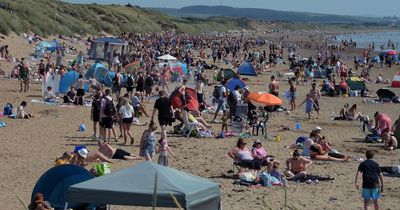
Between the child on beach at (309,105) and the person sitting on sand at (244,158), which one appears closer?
the person sitting on sand at (244,158)

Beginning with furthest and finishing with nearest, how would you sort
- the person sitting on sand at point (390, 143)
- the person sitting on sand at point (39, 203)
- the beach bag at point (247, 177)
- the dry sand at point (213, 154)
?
the person sitting on sand at point (390, 143) < the beach bag at point (247, 177) < the dry sand at point (213, 154) < the person sitting on sand at point (39, 203)

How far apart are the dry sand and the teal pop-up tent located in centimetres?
217

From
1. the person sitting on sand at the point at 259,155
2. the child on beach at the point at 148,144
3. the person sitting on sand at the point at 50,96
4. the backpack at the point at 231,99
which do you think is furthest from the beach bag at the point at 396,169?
the person sitting on sand at the point at 50,96

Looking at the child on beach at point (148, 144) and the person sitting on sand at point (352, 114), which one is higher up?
the child on beach at point (148, 144)

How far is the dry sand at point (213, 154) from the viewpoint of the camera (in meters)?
11.3

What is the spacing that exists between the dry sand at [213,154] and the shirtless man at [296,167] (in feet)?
1.19

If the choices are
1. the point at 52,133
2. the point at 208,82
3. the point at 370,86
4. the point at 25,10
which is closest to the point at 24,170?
the point at 52,133

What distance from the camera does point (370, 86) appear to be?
108 ft

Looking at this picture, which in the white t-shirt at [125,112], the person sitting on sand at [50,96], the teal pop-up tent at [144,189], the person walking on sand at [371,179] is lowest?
the person sitting on sand at [50,96]

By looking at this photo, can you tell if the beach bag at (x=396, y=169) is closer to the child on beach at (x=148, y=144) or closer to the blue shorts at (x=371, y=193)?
the blue shorts at (x=371, y=193)

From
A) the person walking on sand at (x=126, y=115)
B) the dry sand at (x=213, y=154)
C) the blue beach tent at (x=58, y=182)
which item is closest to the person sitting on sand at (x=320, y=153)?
the dry sand at (x=213, y=154)

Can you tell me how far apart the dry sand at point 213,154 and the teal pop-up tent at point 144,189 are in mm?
2170

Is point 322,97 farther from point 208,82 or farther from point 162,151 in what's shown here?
point 162,151

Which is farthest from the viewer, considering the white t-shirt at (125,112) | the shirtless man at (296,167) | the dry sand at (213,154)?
the white t-shirt at (125,112)
